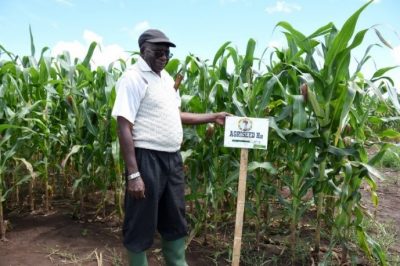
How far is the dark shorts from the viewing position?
7.22 feet

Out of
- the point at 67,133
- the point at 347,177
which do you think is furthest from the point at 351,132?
the point at 67,133

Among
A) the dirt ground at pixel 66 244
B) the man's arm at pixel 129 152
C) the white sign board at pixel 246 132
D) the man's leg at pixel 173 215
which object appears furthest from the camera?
the dirt ground at pixel 66 244

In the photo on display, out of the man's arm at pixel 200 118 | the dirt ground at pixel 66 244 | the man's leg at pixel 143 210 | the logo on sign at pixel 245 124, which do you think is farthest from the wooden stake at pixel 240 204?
the dirt ground at pixel 66 244

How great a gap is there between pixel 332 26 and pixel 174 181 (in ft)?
4.73

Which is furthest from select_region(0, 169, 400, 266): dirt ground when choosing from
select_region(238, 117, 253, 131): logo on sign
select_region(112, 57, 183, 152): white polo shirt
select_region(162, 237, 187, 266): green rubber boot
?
select_region(238, 117, 253, 131): logo on sign

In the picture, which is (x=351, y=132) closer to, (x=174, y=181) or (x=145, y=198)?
(x=174, y=181)

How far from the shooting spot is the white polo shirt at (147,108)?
2.09 meters

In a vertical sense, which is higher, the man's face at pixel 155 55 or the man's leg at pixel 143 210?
the man's face at pixel 155 55

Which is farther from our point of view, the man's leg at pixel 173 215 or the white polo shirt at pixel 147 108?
the man's leg at pixel 173 215

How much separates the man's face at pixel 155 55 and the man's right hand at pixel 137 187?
0.67 meters

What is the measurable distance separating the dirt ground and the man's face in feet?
4.72

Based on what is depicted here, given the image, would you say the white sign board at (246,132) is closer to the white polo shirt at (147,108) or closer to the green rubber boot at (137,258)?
the white polo shirt at (147,108)

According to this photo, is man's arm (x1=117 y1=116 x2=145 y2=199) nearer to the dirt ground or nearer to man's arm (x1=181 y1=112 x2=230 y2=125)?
man's arm (x1=181 y1=112 x2=230 y2=125)

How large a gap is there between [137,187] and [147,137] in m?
0.30
